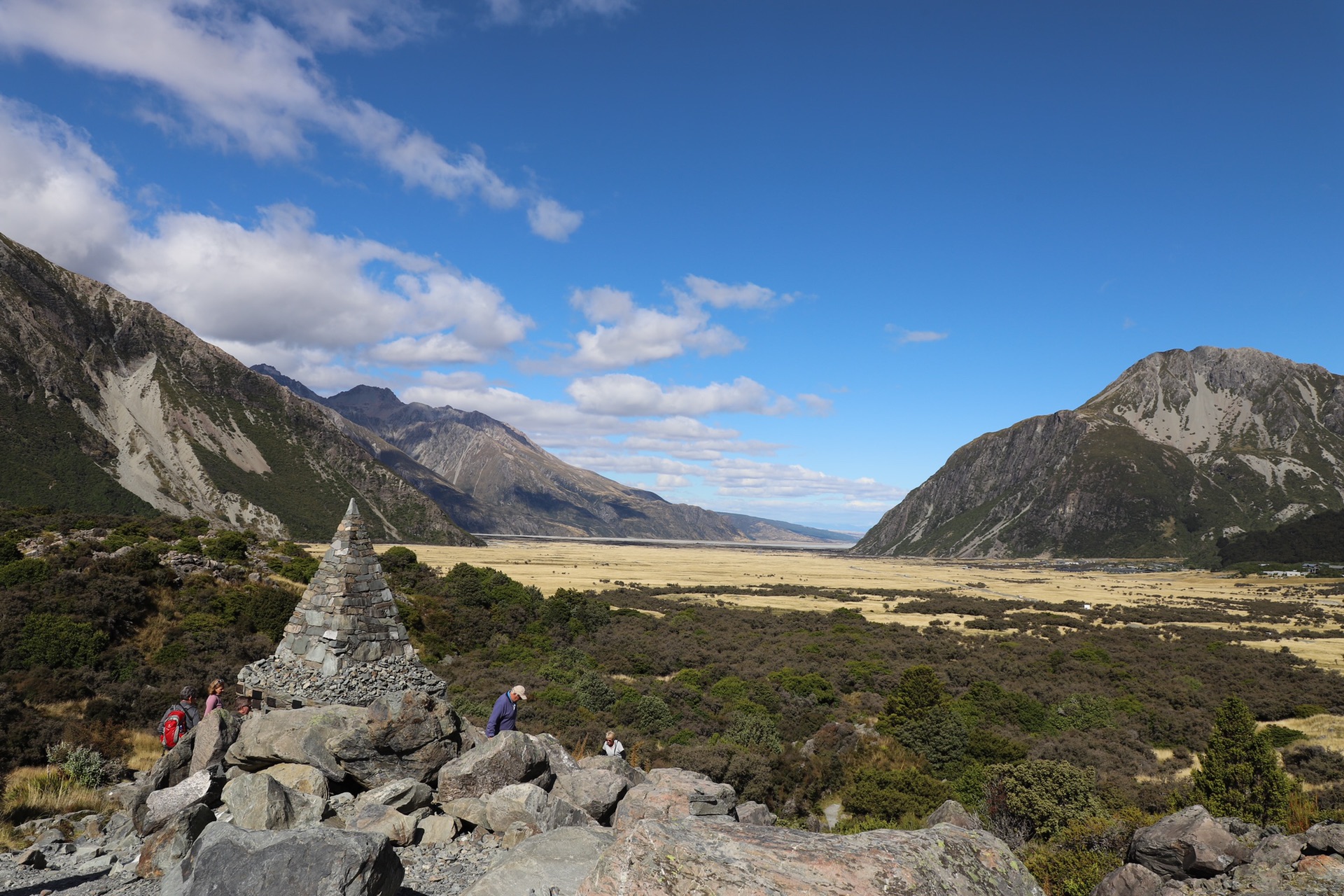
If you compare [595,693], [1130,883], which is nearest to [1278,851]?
[1130,883]

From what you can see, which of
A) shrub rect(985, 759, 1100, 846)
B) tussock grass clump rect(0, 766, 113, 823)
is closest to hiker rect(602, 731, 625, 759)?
tussock grass clump rect(0, 766, 113, 823)

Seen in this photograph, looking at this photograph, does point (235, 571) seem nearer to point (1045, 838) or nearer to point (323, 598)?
point (323, 598)

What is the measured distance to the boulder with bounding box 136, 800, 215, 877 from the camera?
7.32m

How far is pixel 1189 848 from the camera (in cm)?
825

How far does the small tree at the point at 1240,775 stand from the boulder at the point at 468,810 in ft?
48.2

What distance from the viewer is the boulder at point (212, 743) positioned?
31.0 feet

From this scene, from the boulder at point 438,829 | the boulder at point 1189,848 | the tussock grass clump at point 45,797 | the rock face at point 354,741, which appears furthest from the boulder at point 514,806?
the boulder at point 1189,848

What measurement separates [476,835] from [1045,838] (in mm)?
12847

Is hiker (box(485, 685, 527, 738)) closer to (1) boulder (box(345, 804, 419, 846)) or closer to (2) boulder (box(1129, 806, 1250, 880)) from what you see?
(1) boulder (box(345, 804, 419, 846))

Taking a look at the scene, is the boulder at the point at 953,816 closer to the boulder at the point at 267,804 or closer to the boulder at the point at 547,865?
the boulder at the point at 547,865

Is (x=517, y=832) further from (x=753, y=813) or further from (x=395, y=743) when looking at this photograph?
(x=753, y=813)

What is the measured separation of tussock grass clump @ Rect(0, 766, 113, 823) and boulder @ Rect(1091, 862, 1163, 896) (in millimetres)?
14737

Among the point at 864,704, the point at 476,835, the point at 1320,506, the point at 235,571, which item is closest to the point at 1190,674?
A: the point at 864,704

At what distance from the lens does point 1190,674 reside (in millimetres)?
36062
